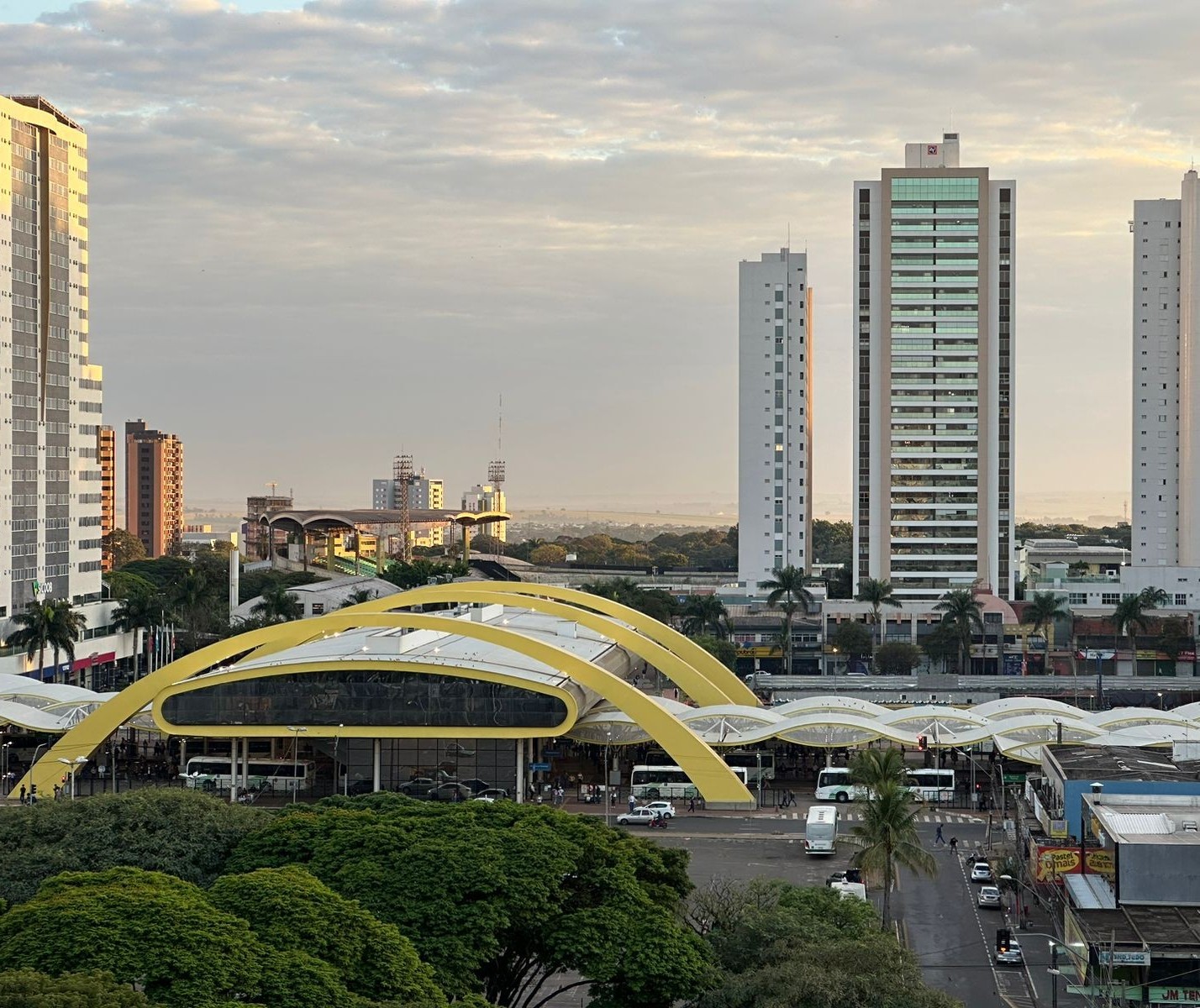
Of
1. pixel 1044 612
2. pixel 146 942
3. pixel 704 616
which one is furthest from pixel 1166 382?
pixel 146 942

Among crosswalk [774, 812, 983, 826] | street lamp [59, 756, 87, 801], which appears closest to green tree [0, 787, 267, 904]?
street lamp [59, 756, 87, 801]

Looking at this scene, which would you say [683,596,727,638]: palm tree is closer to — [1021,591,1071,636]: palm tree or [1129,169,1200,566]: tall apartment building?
[1021,591,1071,636]: palm tree

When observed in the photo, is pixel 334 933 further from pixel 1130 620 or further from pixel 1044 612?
pixel 1130 620

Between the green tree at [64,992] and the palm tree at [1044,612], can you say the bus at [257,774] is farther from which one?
the palm tree at [1044,612]

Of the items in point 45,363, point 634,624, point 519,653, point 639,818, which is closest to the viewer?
point 639,818

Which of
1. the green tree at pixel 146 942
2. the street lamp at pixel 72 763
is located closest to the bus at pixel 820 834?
the street lamp at pixel 72 763
